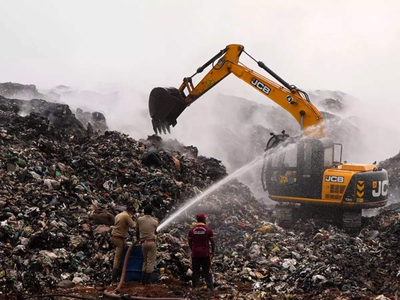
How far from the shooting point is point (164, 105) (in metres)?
12.8

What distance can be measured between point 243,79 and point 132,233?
5597 millimetres

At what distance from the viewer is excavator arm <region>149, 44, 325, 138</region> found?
37.4 ft

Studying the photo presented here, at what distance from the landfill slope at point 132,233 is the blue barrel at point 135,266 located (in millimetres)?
384

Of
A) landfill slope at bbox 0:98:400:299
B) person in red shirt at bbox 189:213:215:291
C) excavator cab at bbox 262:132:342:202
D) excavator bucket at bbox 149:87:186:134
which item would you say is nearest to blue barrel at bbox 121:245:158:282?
landfill slope at bbox 0:98:400:299

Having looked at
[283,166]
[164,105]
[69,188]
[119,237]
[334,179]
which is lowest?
[119,237]

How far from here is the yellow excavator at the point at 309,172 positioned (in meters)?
10.6

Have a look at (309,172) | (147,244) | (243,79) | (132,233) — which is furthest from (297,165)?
(147,244)

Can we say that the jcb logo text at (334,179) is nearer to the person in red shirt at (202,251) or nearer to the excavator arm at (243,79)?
the excavator arm at (243,79)

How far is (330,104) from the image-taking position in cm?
3275

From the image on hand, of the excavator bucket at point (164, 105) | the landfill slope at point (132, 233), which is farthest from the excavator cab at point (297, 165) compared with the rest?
the excavator bucket at point (164, 105)

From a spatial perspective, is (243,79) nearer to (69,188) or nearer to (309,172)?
(309,172)

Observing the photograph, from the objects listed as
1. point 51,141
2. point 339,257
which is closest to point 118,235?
point 339,257

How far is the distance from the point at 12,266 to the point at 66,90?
28879mm

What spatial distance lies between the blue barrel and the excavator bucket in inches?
255
